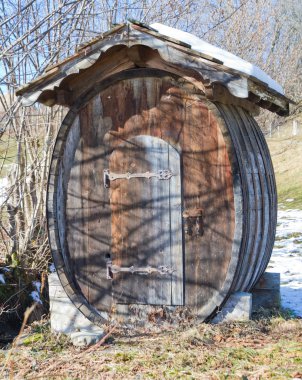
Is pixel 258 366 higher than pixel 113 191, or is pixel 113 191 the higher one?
pixel 113 191

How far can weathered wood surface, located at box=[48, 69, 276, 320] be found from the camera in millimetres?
5188

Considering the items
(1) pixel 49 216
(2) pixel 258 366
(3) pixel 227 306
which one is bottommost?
(2) pixel 258 366

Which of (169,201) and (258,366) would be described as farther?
(169,201)

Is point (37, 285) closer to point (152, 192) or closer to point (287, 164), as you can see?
point (152, 192)

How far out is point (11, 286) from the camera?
266 inches

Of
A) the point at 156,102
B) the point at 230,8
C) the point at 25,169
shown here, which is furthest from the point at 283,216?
the point at 156,102

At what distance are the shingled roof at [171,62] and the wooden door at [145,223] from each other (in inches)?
32.8

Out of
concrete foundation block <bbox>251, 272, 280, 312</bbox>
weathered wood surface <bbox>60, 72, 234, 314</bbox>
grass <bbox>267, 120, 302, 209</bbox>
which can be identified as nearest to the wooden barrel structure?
weathered wood surface <bbox>60, 72, 234, 314</bbox>

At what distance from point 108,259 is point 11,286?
5.80ft

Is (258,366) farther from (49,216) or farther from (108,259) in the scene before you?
(49,216)

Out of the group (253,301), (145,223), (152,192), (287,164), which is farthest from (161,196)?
(287,164)

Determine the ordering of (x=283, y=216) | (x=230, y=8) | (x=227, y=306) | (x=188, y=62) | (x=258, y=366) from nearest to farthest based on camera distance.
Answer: (x=258, y=366)
(x=188, y=62)
(x=227, y=306)
(x=230, y=8)
(x=283, y=216)

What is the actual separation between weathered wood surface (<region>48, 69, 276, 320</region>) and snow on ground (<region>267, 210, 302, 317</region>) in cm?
153

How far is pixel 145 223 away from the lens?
546cm
